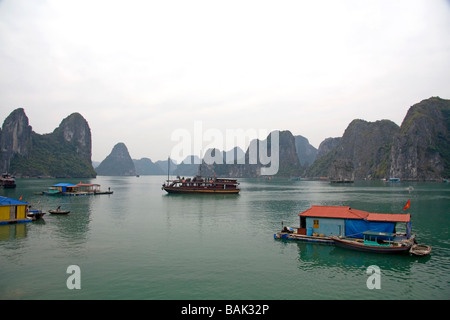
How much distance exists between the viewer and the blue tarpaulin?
94.2 ft

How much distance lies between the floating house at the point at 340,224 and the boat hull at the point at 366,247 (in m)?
1.23

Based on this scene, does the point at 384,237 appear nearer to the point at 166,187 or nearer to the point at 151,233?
the point at 151,233

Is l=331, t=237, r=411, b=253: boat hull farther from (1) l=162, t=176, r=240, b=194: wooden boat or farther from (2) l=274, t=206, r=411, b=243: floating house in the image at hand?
(1) l=162, t=176, r=240, b=194: wooden boat

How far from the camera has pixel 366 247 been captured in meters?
27.1

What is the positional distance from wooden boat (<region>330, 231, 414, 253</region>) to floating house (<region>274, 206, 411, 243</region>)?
0.66 m

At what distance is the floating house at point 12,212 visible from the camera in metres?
37.2

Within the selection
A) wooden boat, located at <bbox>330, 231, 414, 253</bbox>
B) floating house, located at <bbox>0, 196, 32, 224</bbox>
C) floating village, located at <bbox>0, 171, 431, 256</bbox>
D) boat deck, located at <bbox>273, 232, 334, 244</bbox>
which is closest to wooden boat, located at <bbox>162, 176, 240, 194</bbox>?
floating house, located at <bbox>0, 196, 32, 224</bbox>

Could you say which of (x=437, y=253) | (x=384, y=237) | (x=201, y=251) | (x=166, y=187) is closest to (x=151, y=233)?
(x=201, y=251)

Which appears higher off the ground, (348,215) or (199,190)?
(348,215)

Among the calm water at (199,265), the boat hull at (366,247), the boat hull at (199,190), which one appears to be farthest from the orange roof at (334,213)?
the boat hull at (199,190)

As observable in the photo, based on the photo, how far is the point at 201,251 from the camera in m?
27.5

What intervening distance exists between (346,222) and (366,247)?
3.43 m

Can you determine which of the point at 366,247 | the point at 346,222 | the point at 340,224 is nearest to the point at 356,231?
the point at 346,222

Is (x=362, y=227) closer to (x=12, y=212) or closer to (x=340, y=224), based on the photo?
(x=340, y=224)
